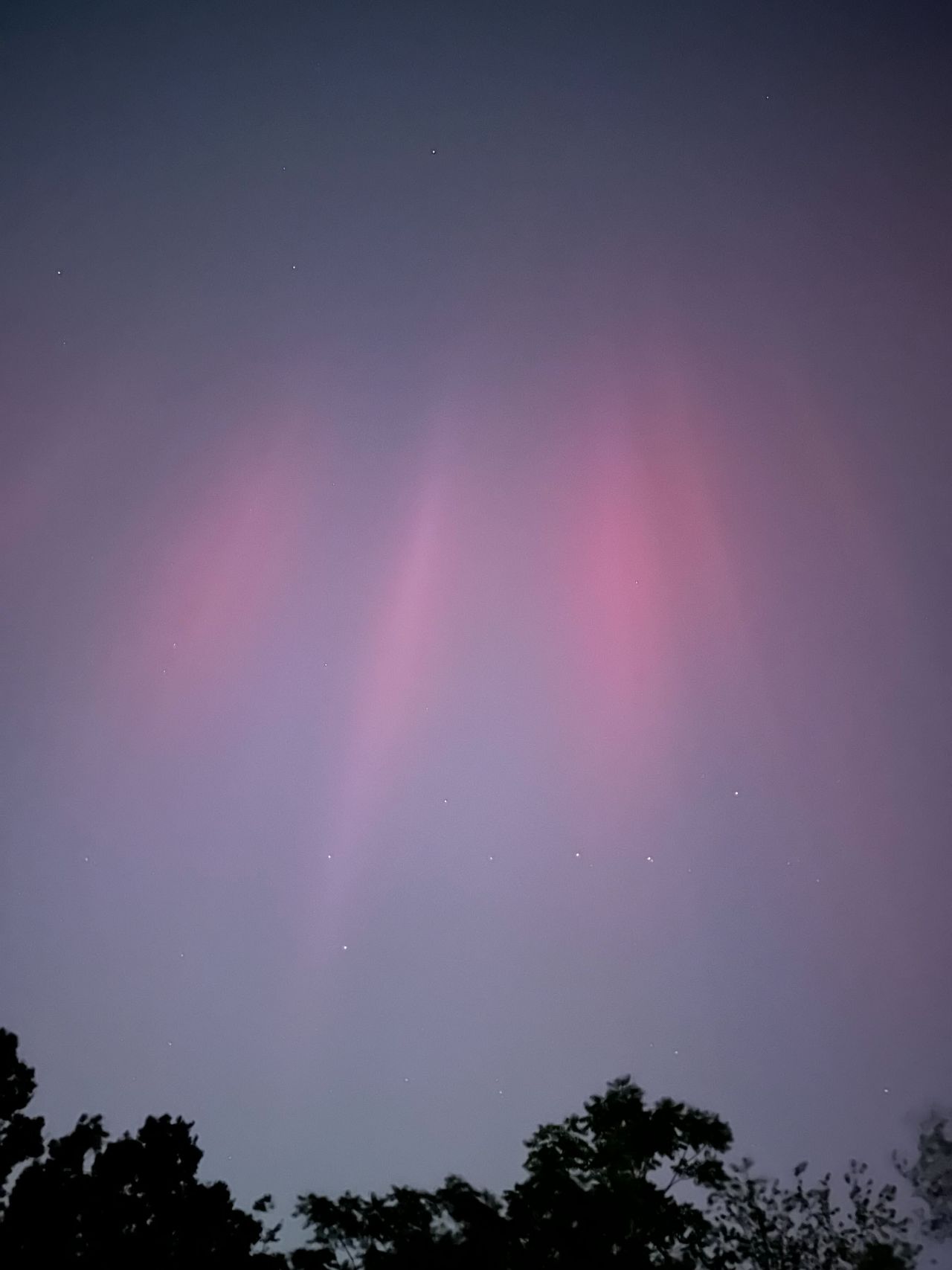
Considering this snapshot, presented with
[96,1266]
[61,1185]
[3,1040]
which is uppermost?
[3,1040]

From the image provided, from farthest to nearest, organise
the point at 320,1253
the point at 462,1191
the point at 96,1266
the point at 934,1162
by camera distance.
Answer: the point at 934,1162 < the point at 320,1253 < the point at 462,1191 < the point at 96,1266

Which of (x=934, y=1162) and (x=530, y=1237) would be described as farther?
(x=934, y=1162)

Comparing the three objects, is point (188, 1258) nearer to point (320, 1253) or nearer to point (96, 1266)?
point (96, 1266)

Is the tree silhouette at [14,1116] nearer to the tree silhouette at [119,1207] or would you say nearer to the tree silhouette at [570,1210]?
the tree silhouette at [119,1207]

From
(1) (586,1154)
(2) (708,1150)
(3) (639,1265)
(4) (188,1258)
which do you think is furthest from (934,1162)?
(4) (188,1258)

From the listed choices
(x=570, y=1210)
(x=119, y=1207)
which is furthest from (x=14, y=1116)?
(x=570, y=1210)

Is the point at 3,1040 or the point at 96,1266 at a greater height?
the point at 3,1040

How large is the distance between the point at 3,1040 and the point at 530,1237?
10.4 meters

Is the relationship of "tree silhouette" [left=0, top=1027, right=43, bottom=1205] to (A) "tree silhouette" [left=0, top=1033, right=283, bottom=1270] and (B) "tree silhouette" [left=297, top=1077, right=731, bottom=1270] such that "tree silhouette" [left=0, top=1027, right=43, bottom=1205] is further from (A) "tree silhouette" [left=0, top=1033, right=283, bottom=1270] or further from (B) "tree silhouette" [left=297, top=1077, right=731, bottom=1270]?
(B) "tree silhouette" [left=297, top=1077, right=731, bottom=1270]

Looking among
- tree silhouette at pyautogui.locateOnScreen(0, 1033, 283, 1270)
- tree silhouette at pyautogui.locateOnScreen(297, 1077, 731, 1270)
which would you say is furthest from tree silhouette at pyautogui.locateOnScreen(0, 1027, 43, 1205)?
tree silhouette at pyautogui.locateOnScreen(297, 1077, 731, 1270)

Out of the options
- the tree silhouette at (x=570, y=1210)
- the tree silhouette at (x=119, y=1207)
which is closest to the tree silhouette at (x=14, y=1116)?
the tree silhouette at (x=119, y=1207)

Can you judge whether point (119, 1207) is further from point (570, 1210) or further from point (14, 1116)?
point (570, 1210)

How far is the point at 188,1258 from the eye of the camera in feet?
43.0

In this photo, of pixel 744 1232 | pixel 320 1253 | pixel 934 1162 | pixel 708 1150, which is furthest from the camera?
pixel 934 1162
